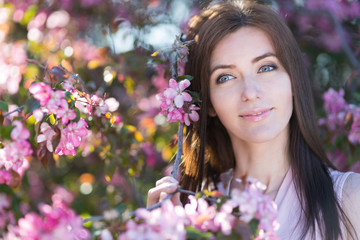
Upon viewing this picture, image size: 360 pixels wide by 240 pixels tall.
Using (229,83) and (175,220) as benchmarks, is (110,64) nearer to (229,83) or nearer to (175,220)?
(229,83)

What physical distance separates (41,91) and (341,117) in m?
1.41

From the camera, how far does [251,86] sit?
5.11ft

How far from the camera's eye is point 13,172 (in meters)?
1.30

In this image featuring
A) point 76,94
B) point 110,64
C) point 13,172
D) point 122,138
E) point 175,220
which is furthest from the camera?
point 110,64

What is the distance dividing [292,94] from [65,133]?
79 cm

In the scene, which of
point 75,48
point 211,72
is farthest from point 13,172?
point 75,48

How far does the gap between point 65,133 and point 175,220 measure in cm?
55

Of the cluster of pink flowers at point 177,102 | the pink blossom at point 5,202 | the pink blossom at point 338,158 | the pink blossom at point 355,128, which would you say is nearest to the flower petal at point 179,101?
the cluster of pink flowers at point 177,102

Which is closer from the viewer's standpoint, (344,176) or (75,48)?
(344,176)

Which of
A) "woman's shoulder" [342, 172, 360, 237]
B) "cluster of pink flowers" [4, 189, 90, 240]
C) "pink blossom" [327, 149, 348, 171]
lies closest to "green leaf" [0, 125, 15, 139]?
"cluster of pink flowers" [4, 189, 90, 240]

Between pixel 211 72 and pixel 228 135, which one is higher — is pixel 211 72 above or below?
above

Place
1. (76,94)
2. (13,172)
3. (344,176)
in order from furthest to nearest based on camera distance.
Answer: (344,176) → (76,94) → (13,172)

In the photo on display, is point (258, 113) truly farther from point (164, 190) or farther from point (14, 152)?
point (14, 152)

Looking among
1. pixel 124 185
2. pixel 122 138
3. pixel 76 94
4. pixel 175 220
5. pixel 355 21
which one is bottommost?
pixel 124 185
